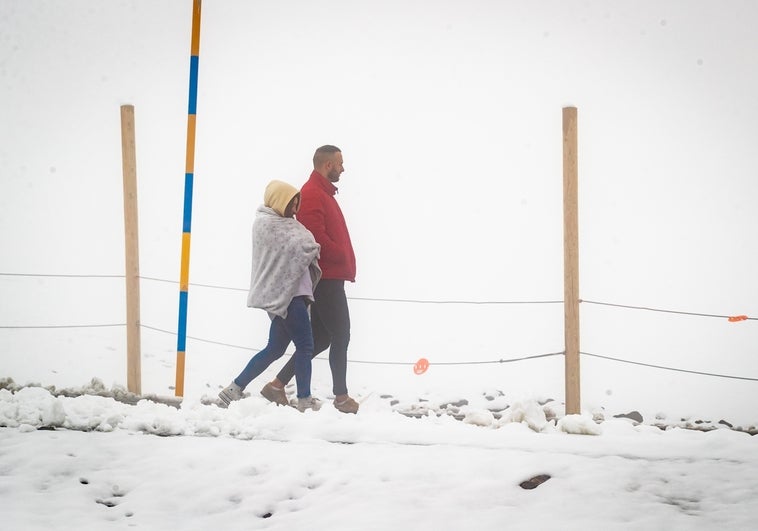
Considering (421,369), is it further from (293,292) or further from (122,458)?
(122,458)

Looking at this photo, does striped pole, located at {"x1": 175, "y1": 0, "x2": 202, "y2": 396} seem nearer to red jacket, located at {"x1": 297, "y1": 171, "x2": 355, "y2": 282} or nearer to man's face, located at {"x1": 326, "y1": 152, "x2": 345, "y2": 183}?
red jacket, located at {"x1": 297, "y1": 171, "x2": 355, "y2": 282}

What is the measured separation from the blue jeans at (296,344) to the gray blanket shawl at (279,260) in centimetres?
8

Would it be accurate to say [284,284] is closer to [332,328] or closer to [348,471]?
[332,328]

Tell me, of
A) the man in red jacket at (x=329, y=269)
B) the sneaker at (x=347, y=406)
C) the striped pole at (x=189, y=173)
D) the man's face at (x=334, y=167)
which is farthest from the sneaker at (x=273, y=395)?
the man's face at (x=334, y=167)

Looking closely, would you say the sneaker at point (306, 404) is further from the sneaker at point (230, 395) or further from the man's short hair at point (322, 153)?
the man's short hair at point (322, 153)

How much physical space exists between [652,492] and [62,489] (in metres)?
2.47

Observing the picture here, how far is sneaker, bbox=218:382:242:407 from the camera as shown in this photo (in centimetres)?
466

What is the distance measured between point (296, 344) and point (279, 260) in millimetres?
550

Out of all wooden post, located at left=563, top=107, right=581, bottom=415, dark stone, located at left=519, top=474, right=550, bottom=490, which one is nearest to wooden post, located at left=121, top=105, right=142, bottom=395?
wooden post, located at left=563, top=107, right=581, bottom=415

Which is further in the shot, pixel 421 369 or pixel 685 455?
pixel 421 369

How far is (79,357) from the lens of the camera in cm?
883

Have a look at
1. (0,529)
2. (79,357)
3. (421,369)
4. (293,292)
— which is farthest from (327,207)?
(79,357)

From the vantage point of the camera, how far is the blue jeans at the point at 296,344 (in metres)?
4.69

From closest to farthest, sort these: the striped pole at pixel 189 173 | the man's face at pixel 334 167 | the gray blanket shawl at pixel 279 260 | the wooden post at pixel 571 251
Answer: the gray blanket shawl at pixel 279 260 < the striped pole at pixel 189 173 < the man's face at pixel 334 167 < the wooden post at pixel 571 251
